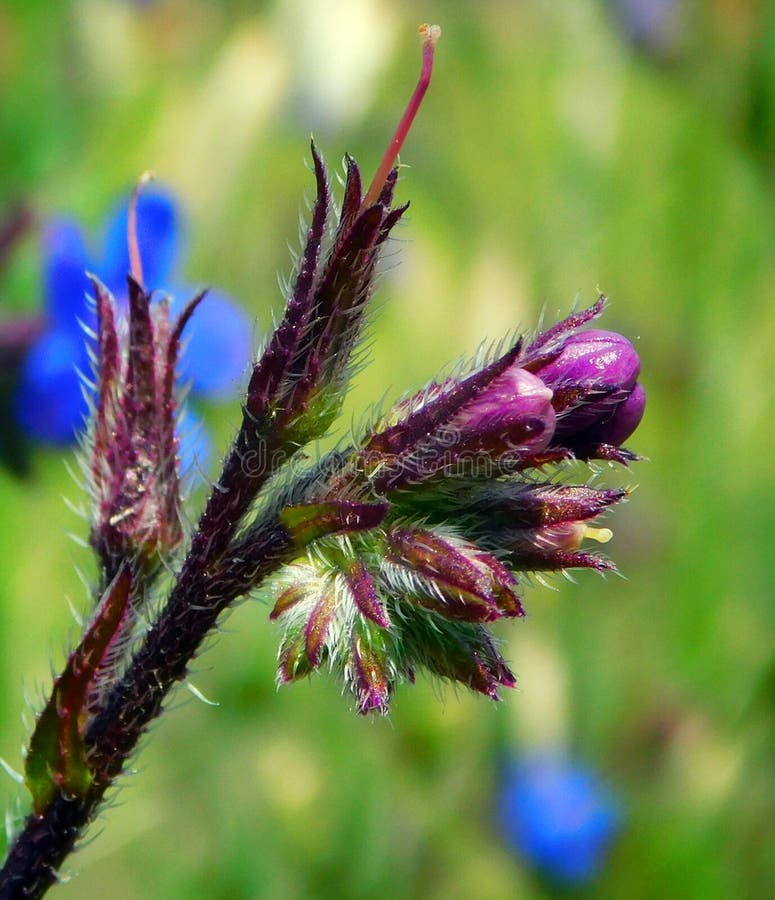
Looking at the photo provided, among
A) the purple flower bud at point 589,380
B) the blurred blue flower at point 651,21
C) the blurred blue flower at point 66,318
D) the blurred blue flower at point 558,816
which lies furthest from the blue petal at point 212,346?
the blurred blue flower at point 651,21

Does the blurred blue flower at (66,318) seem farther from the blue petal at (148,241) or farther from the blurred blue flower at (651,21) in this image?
the blurred blue flower at (651,21)

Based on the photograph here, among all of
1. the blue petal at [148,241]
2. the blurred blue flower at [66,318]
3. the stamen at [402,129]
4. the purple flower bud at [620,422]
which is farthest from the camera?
the blurred blue flower at [66,318]

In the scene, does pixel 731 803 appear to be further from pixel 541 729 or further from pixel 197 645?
pixel 197 645

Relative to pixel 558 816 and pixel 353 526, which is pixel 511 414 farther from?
pixel 558 816

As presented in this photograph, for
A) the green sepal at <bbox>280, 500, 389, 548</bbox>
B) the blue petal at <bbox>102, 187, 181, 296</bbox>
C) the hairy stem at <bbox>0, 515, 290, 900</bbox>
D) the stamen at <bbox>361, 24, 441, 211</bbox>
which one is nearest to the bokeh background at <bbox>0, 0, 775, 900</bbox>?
the blue petal at <bbox>102, 187, 181, 296</bbox>

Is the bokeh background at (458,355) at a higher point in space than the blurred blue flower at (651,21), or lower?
lower

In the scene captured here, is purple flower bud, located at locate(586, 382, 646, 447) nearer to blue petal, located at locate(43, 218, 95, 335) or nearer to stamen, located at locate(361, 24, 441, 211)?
stamen, located at locate(361, 24, 441, 211)

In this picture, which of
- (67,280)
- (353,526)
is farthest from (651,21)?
(353,526)
